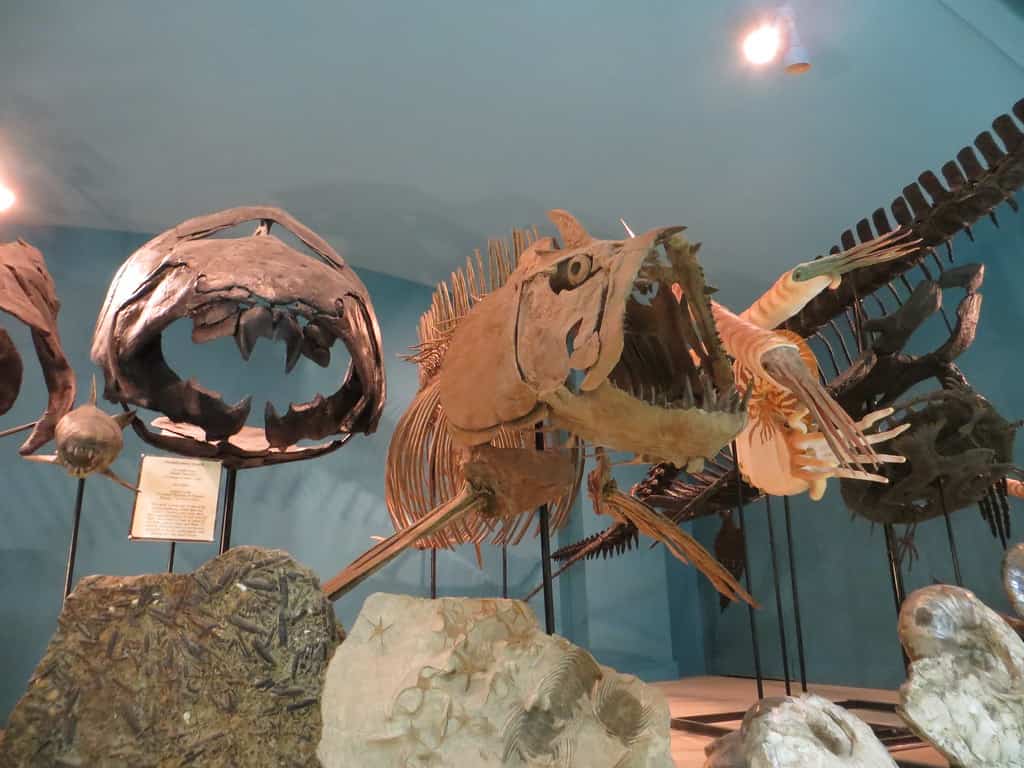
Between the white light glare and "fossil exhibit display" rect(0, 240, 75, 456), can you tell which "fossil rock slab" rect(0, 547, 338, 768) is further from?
the white light glare

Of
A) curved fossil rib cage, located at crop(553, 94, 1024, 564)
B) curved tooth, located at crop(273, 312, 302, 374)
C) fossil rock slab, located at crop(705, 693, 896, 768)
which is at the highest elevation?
curved fossil rib cage, located at crop(553, 94, 1024, 564)

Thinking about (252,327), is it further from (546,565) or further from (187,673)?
(546,565)

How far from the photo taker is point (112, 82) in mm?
2410

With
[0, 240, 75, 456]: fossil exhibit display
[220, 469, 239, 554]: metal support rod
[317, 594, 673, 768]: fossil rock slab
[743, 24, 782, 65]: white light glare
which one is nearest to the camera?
[317, 594, 673, 768]: fossil rock slab

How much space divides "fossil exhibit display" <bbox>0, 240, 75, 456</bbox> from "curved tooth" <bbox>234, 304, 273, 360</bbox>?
566 mm

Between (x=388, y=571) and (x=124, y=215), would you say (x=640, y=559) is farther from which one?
(x=124, y=215)

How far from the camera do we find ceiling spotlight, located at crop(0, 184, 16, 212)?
9.32 feet

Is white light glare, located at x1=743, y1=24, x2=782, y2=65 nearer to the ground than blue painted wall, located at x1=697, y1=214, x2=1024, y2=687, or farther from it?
farther from it

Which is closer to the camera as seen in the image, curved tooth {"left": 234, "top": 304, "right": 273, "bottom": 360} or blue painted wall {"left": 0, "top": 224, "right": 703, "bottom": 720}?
curved tooth {"left": 234, "top": 304, "right": 273, "bottom": 360}

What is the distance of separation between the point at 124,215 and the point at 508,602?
9.07ft

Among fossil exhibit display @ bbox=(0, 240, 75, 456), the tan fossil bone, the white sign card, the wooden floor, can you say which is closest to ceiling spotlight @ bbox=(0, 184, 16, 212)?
fossil exhibit display @ bbox=(0, 240, 75, 456)

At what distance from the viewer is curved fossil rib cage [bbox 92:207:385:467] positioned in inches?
55.9

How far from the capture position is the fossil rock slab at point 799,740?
3.90 ft

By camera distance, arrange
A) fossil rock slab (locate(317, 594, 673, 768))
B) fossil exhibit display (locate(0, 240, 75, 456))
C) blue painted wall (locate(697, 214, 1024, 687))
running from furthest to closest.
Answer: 1. blue painted wall (locate(697, 214, 1024, 687))
2. fossil exhibit display (locate(0, 240, 75, 456))
3. fossil rock slab (locate(317, 594, 673, 768))
